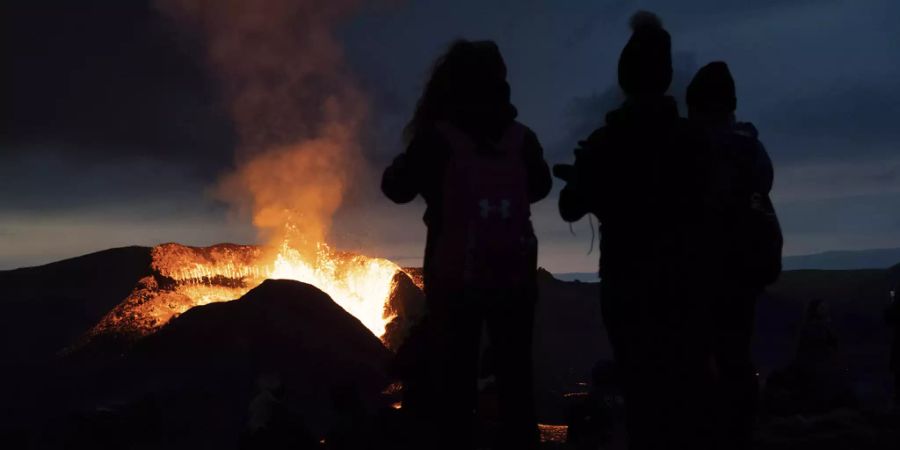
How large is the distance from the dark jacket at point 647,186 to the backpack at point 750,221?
0.60 m

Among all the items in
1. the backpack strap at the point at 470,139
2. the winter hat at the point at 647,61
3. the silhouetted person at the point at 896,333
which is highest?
the winter hat at the point at 647,61

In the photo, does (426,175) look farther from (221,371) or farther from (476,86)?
(221,371)

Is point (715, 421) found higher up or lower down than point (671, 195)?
lower down

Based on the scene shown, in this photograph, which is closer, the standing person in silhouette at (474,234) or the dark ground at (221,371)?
the standing person in silhouette at (474,234)

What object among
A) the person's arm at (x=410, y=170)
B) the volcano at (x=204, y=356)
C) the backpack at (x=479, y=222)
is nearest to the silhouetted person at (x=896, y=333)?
the backpack at (x=479, y=222)

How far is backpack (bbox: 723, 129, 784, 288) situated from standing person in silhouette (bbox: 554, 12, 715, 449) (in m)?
0.58

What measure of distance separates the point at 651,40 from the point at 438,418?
90.9 inches

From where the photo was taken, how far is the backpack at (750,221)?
12.8 ft

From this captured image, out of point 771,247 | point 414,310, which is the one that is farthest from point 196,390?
point 771,247

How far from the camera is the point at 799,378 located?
9398mm

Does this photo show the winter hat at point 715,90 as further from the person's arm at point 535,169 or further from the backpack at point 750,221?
the person's arm at point 535,169

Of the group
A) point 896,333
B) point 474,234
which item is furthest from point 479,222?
point 896,333

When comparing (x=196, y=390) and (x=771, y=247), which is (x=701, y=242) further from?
(x=196, y=390)

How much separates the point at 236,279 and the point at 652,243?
17.9 meters
